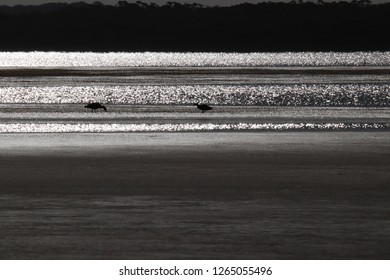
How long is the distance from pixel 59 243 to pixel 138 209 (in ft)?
10.2

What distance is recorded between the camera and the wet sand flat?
1463cm

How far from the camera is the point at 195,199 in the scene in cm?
1888

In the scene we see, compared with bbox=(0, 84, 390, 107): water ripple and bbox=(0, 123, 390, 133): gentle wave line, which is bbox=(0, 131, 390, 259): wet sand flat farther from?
bbox=(0, 84, 390, 107): water ripple

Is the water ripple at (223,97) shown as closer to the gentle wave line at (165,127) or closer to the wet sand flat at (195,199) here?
the gentle wave line at (165,127)

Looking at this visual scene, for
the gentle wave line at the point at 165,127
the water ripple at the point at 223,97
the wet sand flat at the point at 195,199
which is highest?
the water ripple at the point at 223,97

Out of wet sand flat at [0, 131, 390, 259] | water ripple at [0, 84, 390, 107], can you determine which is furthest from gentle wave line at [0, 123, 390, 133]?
water ripple at [0, 84, 390, 107]

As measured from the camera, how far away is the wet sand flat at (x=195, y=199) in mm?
14633

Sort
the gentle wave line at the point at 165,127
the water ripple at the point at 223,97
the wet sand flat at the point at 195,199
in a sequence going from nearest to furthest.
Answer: the wet sand flat at the point at 195,199, the gentle wave line at the point at 165,127, the water ripple at the point at 223,97

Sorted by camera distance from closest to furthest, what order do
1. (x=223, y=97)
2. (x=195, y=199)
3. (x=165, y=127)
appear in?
(x=195, y=199)
(x=165, y=127)
(x=223, y=97)

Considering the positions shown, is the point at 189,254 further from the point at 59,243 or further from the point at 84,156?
the point at 84,156

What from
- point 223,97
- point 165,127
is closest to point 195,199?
point 165,127

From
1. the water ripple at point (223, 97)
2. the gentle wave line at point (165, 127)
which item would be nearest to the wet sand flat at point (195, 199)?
the gentle wave line at point (165, 127)

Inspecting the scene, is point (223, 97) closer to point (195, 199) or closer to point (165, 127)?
point (165, 127)

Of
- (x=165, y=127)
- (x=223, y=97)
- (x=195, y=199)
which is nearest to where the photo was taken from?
(x=195, y=199)
